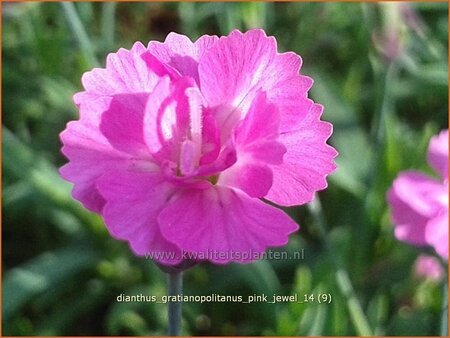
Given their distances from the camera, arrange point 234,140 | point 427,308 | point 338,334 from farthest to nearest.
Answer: point 427,308 < point 338,334 < point 234,140

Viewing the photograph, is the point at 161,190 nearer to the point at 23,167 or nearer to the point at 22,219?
the point at 23,167

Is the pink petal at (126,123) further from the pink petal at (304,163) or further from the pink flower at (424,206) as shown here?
the pink flower at (424,206)

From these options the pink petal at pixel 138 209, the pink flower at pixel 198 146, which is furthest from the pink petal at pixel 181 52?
the pink petal at pixel 138 209

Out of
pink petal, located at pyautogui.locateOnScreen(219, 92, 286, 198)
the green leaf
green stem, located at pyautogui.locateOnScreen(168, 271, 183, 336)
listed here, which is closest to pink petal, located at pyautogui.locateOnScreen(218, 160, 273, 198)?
pink petal, located at pyautogui.locateOnScreen(219, 92, 286, 198)

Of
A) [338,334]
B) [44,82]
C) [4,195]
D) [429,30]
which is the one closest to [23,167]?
[4,195]

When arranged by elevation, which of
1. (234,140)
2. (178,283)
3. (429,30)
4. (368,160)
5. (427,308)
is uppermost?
(234,140)

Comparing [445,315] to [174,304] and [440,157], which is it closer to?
[440,157]
